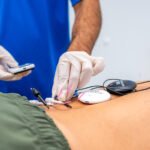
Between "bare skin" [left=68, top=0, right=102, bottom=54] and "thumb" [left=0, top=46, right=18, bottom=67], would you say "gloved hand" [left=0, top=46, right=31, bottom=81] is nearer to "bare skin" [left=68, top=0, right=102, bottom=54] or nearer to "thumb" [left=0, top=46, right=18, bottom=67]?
"thumb" [left=0, top=46, right=18, bottom=67]

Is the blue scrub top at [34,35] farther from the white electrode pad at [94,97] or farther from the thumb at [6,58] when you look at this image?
the white electrode pad at [94,97]

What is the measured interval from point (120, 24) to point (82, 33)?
3.83 feet

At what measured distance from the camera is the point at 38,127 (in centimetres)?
54

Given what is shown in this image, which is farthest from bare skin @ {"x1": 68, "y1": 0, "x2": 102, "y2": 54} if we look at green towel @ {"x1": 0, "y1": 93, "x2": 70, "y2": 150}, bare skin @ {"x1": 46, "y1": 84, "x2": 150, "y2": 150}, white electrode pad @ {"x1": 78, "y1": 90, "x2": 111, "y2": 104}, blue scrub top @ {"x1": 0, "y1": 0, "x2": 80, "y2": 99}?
green towel @ {"x1": 0, "y1": 93, "x2": 70, "y2": 150}

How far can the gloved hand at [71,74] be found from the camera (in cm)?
101

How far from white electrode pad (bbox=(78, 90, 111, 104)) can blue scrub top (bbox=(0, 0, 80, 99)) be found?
421mm

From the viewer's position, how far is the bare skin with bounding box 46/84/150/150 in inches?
27.8

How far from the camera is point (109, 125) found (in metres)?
0.75

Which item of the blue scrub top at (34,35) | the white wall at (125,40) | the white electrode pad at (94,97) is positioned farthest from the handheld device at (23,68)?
→ the white wall at (125,40)

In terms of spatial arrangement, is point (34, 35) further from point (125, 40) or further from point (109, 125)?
point (125, 40)

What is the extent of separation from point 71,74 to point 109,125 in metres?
0.31

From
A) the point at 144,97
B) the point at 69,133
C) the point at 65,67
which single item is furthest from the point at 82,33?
the point at 69,133

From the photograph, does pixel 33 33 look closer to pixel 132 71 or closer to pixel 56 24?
pixel 56 24

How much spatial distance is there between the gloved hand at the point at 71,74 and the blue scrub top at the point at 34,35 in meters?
0.35
